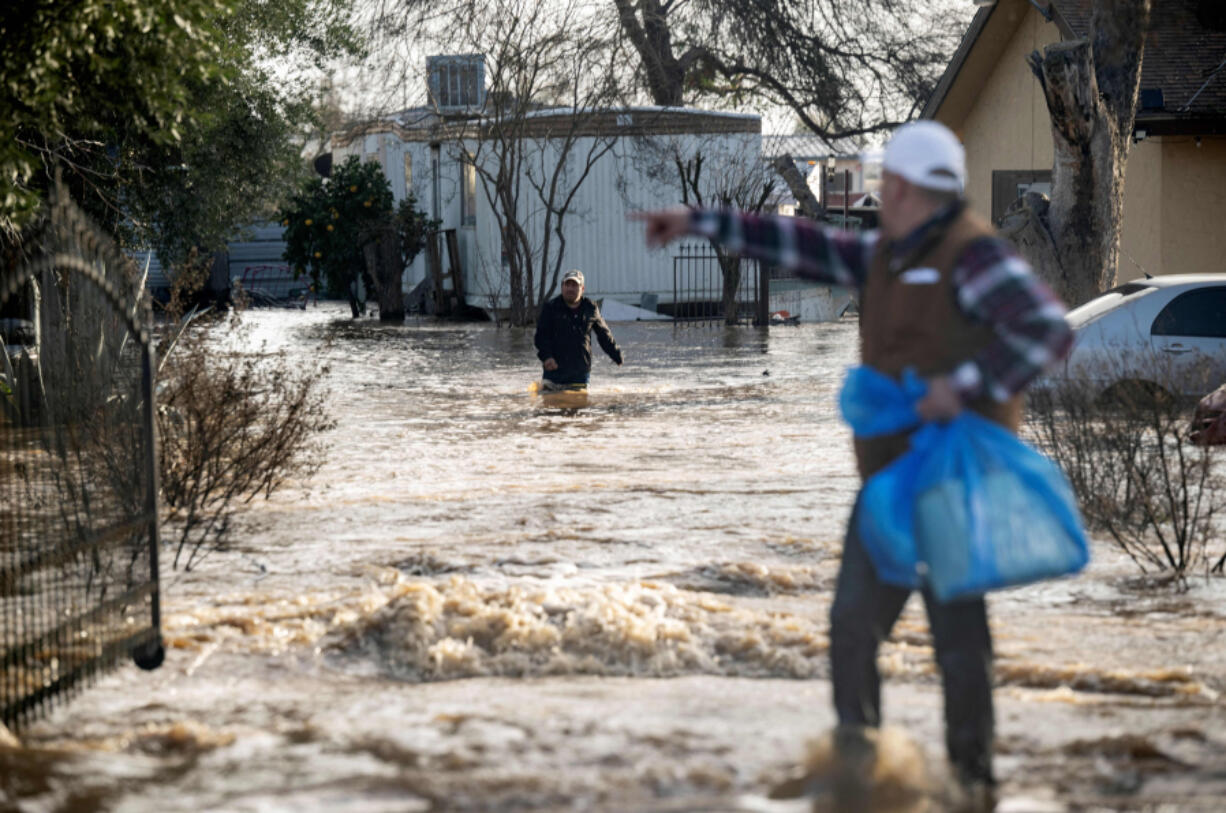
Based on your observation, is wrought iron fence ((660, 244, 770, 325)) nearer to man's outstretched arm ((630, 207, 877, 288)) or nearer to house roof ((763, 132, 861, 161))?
house roof ((763, 132, 861, 161))

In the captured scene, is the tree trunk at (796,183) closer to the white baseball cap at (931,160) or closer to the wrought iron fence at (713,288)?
the wrought iron fence at (713,288)

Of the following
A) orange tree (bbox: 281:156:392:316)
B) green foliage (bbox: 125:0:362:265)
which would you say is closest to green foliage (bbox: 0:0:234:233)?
green foliage (bbox: 125:0:362:265)

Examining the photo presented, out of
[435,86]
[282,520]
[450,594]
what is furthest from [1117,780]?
[435,86]

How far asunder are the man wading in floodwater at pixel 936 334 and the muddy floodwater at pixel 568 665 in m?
0.32

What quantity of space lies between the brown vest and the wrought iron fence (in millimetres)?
26156

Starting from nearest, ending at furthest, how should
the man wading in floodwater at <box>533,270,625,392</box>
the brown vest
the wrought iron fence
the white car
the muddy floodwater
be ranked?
the brown vest → the muddy floodwater → the white car → the man wading in floodwater at <box>533,270,625,392</box> → the wrought iron fence

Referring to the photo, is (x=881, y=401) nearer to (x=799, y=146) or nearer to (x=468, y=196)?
(x=468, y=196)

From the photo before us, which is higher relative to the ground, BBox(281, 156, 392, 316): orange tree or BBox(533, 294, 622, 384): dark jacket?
BBox(281, 156, 392, 316): orange tree

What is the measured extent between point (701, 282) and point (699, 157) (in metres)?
3.42

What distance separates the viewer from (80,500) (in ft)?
28.6

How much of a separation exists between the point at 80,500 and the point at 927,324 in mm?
6155

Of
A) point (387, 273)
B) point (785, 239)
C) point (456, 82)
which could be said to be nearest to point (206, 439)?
point (785, 239)

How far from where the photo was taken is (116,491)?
8.00 metres

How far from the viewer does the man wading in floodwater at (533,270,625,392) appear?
15.1 metres
